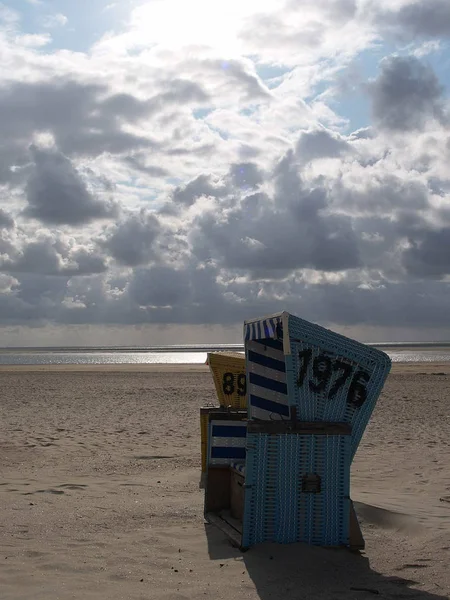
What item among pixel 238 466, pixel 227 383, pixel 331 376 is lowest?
pixel 238 466

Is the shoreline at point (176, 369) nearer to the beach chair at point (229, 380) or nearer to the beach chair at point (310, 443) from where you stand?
the beach chair at point (229, 380)

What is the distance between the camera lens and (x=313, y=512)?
584cm

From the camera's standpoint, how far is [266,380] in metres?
6.77

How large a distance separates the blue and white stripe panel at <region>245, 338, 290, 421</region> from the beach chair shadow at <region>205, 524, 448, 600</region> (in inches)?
51.4

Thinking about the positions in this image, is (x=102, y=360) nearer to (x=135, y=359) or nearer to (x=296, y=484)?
(x=135, y=359)

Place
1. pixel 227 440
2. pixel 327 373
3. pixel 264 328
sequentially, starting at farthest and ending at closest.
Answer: pixel 227 440 < pixel 264 328 < pixel 327 373

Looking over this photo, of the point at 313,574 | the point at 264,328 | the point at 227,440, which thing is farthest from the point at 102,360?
the point at 313,574

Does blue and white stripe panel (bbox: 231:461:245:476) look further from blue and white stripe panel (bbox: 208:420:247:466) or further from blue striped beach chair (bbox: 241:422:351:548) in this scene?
blue striped beach chair (bbox: 241:422:351:548)

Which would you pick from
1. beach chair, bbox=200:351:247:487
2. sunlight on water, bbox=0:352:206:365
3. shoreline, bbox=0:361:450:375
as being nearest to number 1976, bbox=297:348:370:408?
beach chair, bbox=200:351:247:487

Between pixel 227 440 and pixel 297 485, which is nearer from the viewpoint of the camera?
pixel 297 485

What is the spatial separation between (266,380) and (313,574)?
6.62 ft

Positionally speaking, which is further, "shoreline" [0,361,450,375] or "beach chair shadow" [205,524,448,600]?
"shoreline" [0,361,450,375]

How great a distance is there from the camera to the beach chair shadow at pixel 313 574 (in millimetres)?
4840

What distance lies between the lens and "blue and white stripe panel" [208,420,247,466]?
24.3 ft
